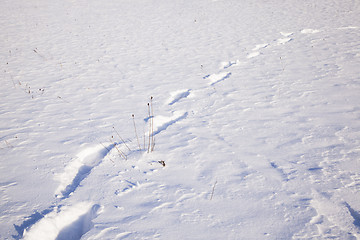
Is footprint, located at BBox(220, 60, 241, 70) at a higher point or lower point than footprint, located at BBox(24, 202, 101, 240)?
higher

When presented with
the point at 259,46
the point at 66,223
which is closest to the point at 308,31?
the point at 259,46

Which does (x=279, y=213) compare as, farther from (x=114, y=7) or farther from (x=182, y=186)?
(x=114, y=7)

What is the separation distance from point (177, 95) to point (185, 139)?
156 centimetres

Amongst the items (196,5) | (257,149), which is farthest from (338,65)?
(196,5)

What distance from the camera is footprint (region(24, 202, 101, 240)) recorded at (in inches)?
82.1

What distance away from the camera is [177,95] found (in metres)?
4.55

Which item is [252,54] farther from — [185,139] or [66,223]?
[66,223]

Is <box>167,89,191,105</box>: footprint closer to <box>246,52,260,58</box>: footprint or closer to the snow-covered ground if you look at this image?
the snow-covered ground

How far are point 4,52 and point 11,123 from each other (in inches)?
201

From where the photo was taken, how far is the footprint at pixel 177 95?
171 inches

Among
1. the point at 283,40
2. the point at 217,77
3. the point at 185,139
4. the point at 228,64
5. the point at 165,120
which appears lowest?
the point at 185,139

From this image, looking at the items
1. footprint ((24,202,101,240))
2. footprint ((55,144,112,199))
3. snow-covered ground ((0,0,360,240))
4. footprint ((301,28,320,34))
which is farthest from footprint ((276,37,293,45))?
footprint ((24,202,101,240))

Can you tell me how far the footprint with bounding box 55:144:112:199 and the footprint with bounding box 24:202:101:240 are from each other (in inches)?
9.7

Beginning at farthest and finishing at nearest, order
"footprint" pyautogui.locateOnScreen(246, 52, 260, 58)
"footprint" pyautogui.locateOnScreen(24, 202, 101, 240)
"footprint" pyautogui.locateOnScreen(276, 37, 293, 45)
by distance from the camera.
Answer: "footprint" pyautogui.locateOnScreen(276, 37, 293, 45)
"footprint" pyautogui.locateOnScreen(246, 52, 260, 58)
"footprint" pyautogui.locateOnScreen(24, 202, 101, 240)
